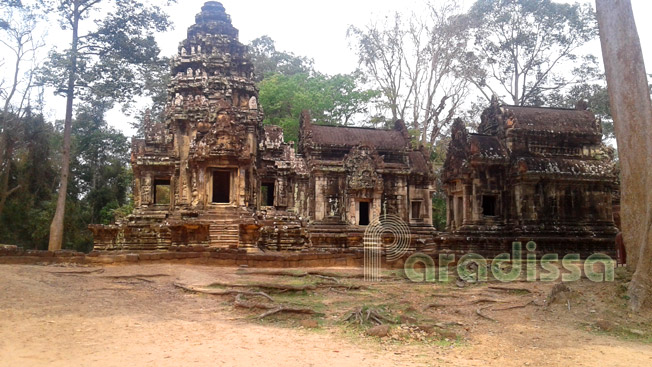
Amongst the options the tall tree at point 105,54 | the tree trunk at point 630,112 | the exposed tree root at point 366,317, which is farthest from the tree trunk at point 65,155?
the tree trunk at point 630,112

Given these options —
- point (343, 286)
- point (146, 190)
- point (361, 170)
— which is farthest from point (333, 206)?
point (343, 286)

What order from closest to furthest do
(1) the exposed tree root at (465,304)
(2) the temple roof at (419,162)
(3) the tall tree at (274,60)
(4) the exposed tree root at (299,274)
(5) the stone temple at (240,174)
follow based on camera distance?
(1) the exposed tree root at (465,304)
(4) the exposed tree root at (299,274)
(5) the stone temple at (240,174)
(2) the temple roof at (419,162)
(3) the tall tree at (274,60)

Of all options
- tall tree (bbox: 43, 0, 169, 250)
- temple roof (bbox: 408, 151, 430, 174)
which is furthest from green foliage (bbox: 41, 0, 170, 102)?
temple roof (bbox: 408, 151, 430, 174)

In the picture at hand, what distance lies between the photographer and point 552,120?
2183cm

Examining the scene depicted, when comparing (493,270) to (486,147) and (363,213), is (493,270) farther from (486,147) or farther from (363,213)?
(363,213)

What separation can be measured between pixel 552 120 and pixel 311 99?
1615 centimetres

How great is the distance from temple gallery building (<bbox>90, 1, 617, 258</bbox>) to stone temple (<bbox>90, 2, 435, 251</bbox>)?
0.05 meters

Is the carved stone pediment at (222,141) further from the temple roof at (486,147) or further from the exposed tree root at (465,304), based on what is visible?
the exposed tree root at (465,304)

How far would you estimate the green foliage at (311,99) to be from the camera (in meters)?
33.0

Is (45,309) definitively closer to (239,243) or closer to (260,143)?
(239,243)

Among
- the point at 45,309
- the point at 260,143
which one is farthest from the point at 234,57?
the point at 45,309

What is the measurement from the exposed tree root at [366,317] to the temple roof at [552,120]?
15.6m

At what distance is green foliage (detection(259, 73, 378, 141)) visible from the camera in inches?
1300

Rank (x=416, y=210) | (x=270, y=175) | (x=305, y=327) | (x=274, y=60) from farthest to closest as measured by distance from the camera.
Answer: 1. (x=274, y=60)
2. (x=416, y=210)
3. (x=270, y=175)
4. (x=305, y=327)
